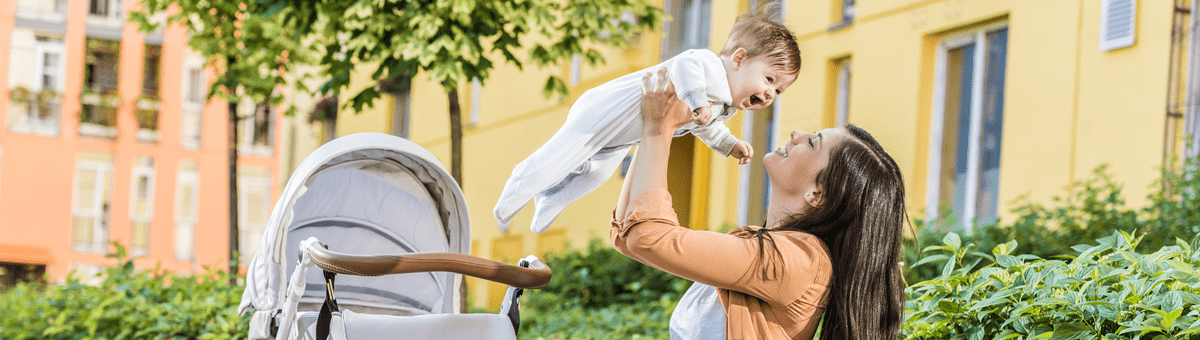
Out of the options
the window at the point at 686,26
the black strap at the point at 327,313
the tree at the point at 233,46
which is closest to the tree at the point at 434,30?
the tree at the point at 233,46

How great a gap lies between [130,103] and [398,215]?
94.3 ft

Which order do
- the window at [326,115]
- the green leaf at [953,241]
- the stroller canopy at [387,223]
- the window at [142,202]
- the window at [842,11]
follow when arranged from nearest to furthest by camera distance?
1. the green leaf at [953,241]
2. the stroller canopy at [387,223]
3. the window at [842,11]
4. the window at [326,115]
5. the window at [142,202]

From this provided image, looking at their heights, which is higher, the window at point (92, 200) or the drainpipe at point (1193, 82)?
the drainpipe at point (1193, 82)

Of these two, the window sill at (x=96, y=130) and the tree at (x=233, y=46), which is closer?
the tree at (x=233, y=46)

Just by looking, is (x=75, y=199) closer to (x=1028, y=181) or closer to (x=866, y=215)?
(x=1028, y=181)

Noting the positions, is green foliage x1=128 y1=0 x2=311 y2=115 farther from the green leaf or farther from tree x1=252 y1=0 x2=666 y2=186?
the green leaf

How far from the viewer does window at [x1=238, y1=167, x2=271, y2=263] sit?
31.3m

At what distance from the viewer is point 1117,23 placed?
7980 millimetres

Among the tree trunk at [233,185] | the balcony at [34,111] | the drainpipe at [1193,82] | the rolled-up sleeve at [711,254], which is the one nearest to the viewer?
the rolled-up sleeve at [711,254]

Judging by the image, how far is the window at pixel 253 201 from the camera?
31297 mm

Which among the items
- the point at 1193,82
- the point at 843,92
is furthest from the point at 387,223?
the point at 843,92

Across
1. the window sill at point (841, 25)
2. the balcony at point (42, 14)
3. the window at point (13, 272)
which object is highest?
the balcony at point (42, 14)

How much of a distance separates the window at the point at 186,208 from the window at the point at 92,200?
1878 mm

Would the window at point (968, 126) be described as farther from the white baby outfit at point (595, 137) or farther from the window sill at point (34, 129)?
the window sill at point (34, 129)
